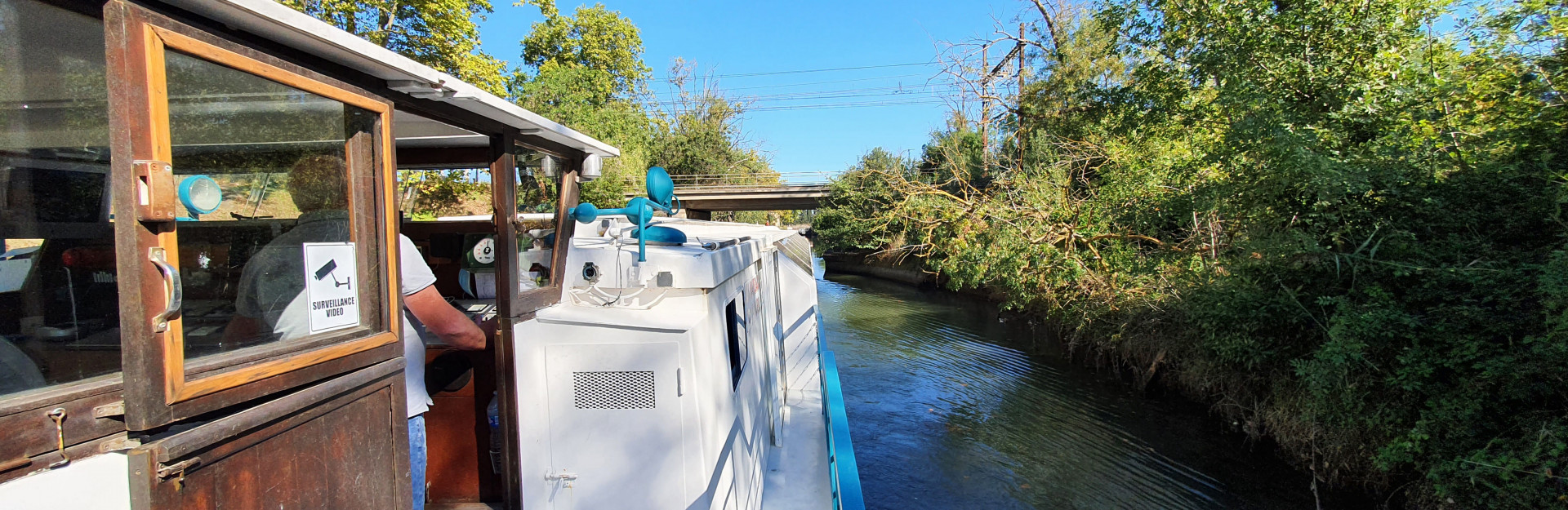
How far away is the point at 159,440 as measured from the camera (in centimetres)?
143

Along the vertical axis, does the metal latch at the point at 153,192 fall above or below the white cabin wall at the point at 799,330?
above

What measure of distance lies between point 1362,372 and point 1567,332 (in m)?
1.70

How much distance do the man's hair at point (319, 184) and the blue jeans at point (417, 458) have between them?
1.12 meters

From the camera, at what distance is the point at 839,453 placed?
5.53m

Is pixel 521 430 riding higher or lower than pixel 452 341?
lower

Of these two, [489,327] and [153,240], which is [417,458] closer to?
[489,327]

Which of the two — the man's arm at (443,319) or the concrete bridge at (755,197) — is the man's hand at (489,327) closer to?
the man's arm at (443,319)

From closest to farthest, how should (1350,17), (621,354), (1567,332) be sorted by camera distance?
1. (621,354)
2. (1567,332)
3. (1350,17)

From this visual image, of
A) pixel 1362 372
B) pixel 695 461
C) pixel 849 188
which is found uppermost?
pixel 849 188

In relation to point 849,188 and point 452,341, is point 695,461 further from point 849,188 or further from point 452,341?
point 849,188

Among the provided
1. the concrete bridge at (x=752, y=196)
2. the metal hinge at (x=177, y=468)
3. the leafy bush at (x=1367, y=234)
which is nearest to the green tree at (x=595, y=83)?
Answer: the concrete bridge at (x=752, y=196)

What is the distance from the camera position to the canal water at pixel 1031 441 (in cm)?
736

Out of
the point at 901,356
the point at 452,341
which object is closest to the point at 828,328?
the point at 901,356

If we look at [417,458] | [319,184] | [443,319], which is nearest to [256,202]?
[319,184]
